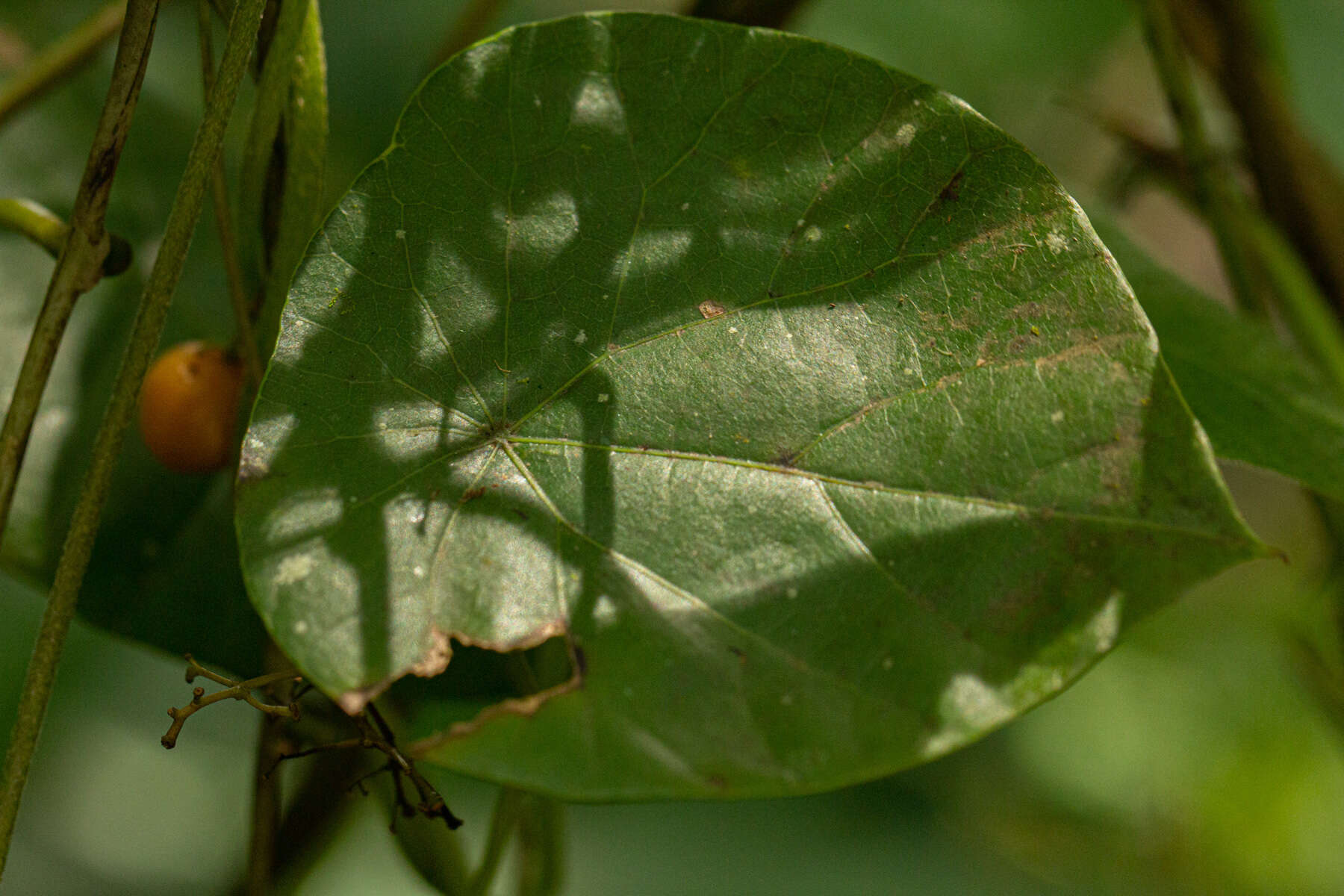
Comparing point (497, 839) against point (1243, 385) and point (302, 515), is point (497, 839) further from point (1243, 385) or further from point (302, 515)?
point (1243, 385)

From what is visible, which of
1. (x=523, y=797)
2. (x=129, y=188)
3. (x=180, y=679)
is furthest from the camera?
(x=180, y=679)

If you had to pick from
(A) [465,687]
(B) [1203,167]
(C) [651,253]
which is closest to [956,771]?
(B) [1203,167]

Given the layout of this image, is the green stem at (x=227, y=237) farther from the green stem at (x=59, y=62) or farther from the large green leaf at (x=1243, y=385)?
the large green leaf at (x=1243, y=385)

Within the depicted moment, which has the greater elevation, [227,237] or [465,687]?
[227,237]

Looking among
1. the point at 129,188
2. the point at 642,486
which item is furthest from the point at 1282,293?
the point at 129,188

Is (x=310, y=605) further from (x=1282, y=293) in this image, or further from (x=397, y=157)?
(x=1282, y=293)

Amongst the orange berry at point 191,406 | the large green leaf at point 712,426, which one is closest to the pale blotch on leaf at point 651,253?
the large green leaf at point 712,426
